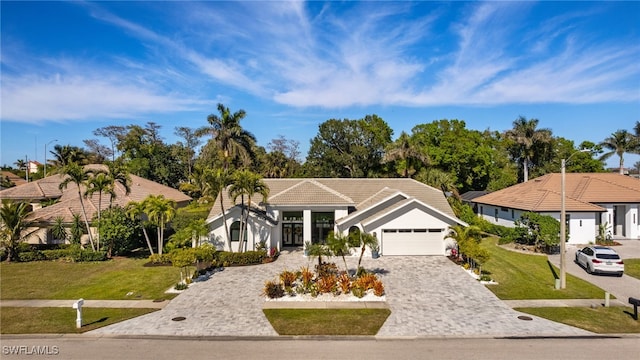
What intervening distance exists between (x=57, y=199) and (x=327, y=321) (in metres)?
34.0

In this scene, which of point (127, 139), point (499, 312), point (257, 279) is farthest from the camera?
point (127, 139)

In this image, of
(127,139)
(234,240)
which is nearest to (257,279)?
(234,240)

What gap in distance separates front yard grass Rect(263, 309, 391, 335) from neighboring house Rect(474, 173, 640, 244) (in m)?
22.0

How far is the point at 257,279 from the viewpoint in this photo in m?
23.3

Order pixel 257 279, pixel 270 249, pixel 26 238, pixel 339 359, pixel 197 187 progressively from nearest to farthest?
1. pixel 339 359
2. pixel 257 279
3. pixel 270 249
4. pixel 26 238
5. pixel 197 187

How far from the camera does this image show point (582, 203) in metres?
33.2

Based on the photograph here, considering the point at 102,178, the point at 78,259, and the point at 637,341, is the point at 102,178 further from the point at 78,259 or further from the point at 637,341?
the point at 637,341

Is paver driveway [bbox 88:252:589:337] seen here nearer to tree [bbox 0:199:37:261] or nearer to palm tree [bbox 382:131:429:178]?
tree [bbox 0:199:37:261]

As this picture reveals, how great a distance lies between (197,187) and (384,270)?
3816cm

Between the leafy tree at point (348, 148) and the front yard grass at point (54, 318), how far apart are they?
Result: 149ft

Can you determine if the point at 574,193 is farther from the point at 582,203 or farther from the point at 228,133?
the point at 228,133

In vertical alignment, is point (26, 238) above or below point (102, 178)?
below

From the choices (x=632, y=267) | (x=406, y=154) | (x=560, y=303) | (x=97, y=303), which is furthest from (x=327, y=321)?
(x=406, y=154)

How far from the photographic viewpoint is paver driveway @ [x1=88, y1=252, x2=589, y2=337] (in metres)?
15.6
